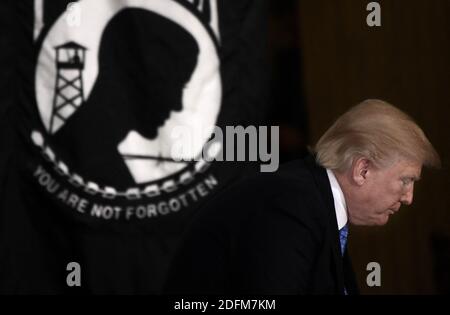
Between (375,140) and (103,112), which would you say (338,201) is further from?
(103,112)

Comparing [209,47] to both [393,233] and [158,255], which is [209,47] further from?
[393,233]

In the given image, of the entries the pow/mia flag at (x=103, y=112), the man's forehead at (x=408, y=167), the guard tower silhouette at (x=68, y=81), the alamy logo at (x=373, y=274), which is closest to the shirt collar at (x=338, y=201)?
the man's forehead at (x=408, y=167)

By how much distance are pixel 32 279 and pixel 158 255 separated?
45 centimetres

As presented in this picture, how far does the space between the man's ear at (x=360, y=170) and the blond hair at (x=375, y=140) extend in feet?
0.04

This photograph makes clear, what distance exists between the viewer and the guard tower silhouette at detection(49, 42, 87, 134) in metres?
2.99

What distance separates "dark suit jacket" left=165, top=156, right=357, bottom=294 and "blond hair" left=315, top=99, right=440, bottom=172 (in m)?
0.06

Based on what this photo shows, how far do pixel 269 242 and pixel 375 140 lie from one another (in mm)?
348

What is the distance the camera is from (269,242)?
68.6 inches

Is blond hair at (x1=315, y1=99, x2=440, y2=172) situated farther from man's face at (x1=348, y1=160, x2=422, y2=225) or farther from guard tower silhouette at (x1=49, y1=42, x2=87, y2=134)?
guard tower silhouette at (x1=49, y1=42, x2=87, y2=134)

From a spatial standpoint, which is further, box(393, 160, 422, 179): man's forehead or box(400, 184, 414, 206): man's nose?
box(400, 184, 414, 206): man's nose

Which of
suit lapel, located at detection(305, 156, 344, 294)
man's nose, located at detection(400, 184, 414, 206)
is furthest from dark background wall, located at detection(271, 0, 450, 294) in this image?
suit lapel, located at detection(305, 156, 344, 294)

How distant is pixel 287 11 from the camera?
3.39 metres

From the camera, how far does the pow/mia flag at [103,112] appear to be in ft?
A: 9.79
